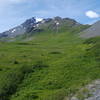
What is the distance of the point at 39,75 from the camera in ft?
168

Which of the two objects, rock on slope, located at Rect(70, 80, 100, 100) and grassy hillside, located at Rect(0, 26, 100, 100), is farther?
grassy hillside, located at Rect(0, 26, 100, 100)

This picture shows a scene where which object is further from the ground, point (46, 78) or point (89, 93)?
point (46, 78)

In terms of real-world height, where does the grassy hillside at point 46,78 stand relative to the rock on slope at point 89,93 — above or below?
above

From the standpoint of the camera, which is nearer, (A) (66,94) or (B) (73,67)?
(A) (66,94)

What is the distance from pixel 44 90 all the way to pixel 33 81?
213 inches

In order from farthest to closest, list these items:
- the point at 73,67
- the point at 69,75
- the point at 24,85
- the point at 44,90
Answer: the point at 73,67, the point at 69,75, the point at 24,85, the point at 44,90

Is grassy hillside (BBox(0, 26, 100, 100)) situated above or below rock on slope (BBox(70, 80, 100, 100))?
above

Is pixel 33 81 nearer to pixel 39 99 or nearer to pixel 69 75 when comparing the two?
pixel 69 75

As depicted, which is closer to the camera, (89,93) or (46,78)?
(89,93)

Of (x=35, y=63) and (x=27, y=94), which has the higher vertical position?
(x=35, y=63)

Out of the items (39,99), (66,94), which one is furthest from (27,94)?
(66,94)

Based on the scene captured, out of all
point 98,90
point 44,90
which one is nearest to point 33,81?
point 44,90

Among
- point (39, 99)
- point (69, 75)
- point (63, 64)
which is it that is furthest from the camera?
point (63, 64)

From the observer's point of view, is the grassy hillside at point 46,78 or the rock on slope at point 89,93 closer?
the rock on slope at point 89,93
